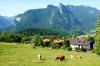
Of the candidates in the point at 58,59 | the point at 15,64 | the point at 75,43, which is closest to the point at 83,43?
the point at 75,43

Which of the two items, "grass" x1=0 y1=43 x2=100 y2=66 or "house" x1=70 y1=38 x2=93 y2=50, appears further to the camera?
"house" x1=70 y1=38 x2=93 y2=50

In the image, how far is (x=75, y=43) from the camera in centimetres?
16300

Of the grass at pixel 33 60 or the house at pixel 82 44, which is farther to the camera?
the house at pixel 82 44

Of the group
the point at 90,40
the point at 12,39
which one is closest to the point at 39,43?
the point at 12,39

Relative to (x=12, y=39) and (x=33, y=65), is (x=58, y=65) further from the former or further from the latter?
(x=12, y=39)

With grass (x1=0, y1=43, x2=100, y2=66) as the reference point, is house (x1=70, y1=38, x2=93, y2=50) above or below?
below

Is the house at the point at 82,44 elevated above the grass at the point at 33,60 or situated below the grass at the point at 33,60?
below

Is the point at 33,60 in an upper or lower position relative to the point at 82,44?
upper

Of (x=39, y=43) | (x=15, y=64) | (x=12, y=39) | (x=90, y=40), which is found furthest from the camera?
(x=90, y=40)

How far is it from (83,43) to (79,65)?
115653 millimetres

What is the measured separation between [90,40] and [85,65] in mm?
120792

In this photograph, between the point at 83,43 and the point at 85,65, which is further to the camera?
the point at 83,43

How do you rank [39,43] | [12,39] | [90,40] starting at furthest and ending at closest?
[90,40], [12,39], [39,43]

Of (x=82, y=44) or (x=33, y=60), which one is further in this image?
(x=82, y=44)
